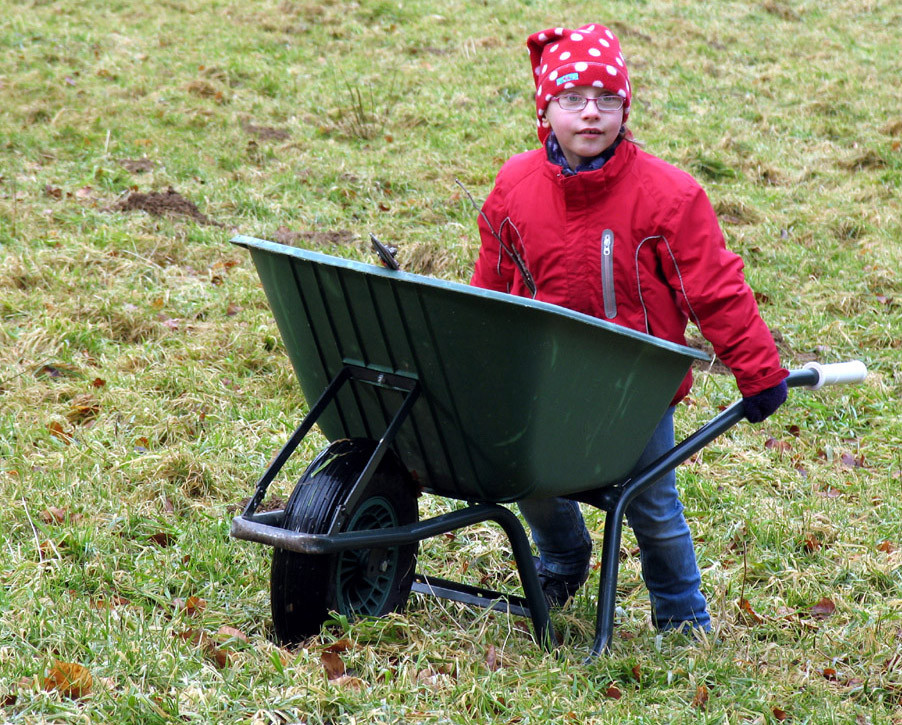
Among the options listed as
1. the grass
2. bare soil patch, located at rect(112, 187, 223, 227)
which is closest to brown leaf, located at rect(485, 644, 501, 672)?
the grass

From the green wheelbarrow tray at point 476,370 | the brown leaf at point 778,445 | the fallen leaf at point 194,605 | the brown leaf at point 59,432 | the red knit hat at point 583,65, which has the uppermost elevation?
the red knit hat at point 583,65

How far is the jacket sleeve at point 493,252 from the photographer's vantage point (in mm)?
2920

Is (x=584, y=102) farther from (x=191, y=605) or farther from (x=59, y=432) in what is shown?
(x=59, y=432)

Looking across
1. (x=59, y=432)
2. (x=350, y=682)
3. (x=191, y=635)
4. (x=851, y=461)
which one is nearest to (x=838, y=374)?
(x=350, y=682)

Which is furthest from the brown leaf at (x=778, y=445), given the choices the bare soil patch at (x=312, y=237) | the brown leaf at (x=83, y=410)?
the bare soil patch at (x=312, y=237)

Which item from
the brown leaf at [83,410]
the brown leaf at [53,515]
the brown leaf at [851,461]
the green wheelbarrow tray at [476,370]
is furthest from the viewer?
the brown leaf at [851,461]

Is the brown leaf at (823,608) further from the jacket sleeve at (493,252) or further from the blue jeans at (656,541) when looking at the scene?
the jacket sleeve at (493,252)

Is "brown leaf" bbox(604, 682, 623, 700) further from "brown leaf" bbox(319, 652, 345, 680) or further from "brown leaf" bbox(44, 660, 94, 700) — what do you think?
"brown leaf" bbox(44, 660, 94, 700)

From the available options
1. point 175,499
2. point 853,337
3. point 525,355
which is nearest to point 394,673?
point 525,355

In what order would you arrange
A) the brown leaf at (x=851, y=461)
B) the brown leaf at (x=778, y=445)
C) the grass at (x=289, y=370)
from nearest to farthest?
the grass at (x=289, y=370) < the brown leaf at (x=851, y=461) < the brown leaf at (x=778, y=445)

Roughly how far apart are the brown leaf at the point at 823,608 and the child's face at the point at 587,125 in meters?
1.84

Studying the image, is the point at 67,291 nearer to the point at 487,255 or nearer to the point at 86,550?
the point at 86,550

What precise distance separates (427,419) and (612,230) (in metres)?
0.71

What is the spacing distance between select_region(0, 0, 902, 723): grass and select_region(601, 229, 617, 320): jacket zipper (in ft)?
3.10
